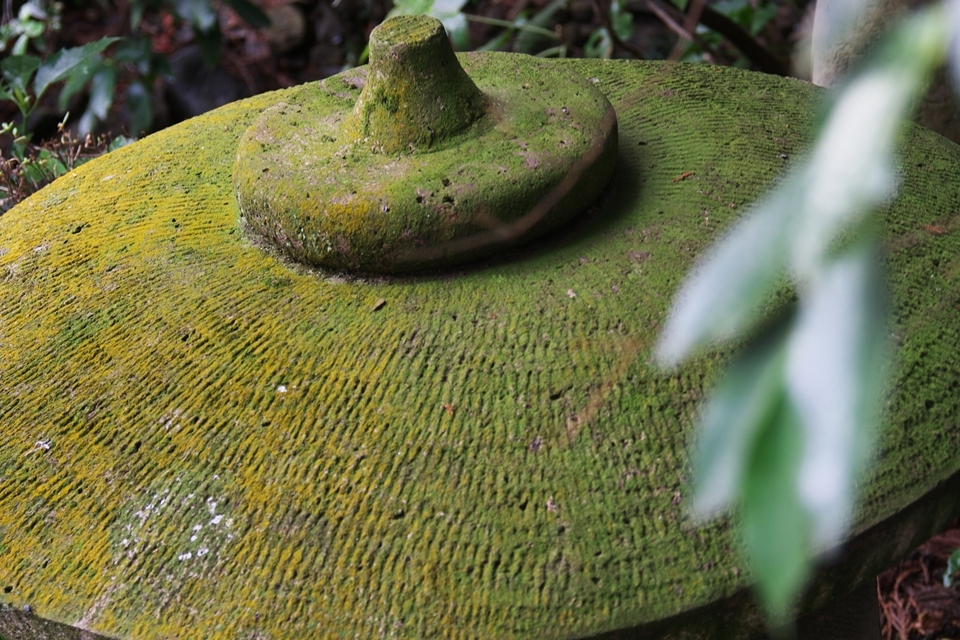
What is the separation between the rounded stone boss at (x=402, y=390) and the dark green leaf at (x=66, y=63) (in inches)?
25.4

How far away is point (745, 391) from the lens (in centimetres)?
29

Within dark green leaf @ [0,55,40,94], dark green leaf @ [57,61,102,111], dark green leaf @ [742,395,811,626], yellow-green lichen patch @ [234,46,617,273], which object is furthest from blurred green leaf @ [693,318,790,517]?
dark green leaf @ [0,55,40,94]

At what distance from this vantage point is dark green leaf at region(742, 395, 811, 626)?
0.87 feet

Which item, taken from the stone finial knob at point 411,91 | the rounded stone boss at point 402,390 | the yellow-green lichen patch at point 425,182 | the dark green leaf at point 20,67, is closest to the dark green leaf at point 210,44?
the dark green leaf at point 20,67

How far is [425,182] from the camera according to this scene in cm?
109

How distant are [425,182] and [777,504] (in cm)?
86

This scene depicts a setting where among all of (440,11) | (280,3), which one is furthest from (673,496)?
(280,3)

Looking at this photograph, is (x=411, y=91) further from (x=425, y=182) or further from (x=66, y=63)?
(x=66, y=63)

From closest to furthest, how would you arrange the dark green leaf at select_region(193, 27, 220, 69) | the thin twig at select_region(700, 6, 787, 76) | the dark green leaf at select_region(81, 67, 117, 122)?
the dark green leaf at select_region(81, 67, 117, 122) < the dark green leaf at select_region(193, 27, 220, 69) < the thin twig at select_region(700, 6, 787, 76)

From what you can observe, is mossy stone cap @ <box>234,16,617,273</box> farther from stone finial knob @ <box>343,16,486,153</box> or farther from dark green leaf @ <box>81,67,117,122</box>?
dark green leaf @ <box>81,67,117,122</box>

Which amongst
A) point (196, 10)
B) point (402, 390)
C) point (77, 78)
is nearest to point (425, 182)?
point (402, 390)

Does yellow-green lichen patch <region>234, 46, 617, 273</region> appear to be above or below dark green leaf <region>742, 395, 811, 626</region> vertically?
below

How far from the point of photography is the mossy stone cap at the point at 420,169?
3.52 feet

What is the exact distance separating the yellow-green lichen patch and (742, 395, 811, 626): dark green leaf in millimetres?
816
